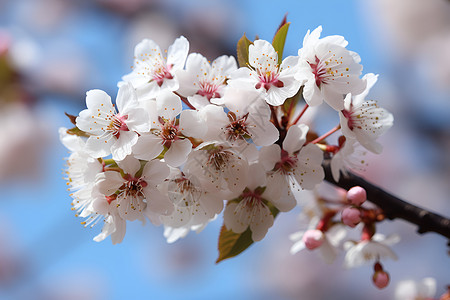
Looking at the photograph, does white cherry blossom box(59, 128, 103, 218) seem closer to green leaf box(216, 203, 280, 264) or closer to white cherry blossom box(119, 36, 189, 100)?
white cherry blossom box(119, 36, 189, 100)

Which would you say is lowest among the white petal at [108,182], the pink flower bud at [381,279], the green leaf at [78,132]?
the pink flower bud at [381,279]

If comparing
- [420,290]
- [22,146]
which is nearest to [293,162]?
[420,290]

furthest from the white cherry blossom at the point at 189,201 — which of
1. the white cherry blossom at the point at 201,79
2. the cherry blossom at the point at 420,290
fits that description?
the cherry blossom at the point at 420,290

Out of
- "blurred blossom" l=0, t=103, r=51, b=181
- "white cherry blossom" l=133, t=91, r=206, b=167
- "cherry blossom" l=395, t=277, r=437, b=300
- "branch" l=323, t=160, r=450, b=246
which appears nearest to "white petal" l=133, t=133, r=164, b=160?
"white cherry blossom" l=133, t=91, r=206, b=167

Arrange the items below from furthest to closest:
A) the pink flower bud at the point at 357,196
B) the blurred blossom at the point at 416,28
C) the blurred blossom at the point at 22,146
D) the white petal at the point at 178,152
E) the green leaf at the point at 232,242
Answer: the blurred blossom at the point at 416,28
the blurred blossom at the point at 22,146
the green leaf at the point at 232,242
the pink flower bud at the point at 357,196
the white petal at the point at 178,152

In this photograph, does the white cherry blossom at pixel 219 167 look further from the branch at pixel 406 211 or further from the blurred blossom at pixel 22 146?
the blurred blossom at pixel 22 146

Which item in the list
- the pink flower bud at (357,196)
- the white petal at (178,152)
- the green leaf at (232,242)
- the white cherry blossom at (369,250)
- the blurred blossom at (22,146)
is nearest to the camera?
the white petal at (178,152)

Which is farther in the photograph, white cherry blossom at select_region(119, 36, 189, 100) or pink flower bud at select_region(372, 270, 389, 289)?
pink flower bud at select_region(372, 270, 389, 289)
